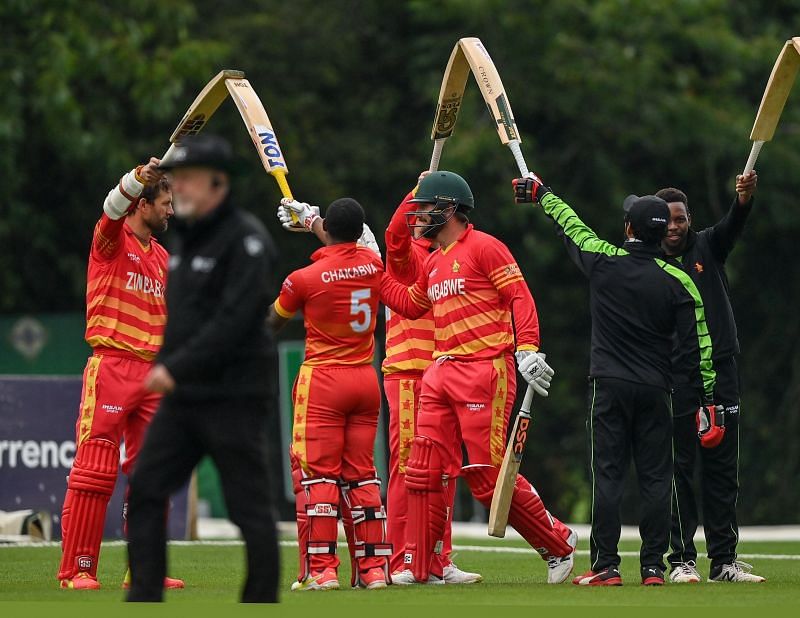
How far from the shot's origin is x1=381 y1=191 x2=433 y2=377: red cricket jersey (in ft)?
33.8

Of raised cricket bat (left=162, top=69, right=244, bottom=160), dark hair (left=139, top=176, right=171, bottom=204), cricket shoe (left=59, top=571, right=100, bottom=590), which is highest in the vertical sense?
raised cricket bat (left=162, top=69, right=244, bottom=160)

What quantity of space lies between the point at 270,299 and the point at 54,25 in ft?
42.8

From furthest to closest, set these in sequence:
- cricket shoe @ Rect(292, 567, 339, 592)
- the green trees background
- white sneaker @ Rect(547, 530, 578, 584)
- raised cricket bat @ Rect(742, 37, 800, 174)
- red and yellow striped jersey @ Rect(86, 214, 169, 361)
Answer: the green trees background → raised cricket bat @ Rect(742, 37, 800, 174) → white sneaker @ Rect(547, 530, 578, 584) → red and yellow striped jersey @ Rect(86, 214, 169, 361) → cricket shoe @ Rect(292, 567, 339, 592)

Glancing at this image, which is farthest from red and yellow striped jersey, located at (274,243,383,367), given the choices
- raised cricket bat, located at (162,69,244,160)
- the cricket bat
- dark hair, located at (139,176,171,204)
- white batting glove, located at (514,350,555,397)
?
the cricket bat

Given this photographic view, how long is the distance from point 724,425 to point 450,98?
304 cm

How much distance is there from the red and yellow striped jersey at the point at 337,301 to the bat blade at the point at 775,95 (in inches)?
111

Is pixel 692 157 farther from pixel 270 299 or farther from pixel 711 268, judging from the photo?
pixel 270 299

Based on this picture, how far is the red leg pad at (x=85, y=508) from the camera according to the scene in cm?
951

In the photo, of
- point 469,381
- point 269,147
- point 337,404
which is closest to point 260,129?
point 269,147

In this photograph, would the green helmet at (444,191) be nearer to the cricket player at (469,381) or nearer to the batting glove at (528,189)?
the cricket player at (469,381)

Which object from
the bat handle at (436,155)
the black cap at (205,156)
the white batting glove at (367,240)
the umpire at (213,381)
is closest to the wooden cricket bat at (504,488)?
the white batting glove at (367,240)

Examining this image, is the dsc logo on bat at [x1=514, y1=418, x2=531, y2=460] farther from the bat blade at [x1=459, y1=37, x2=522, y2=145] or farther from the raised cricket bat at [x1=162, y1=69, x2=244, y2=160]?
the raised cricket bat at [x1=162, y1=69, x2=244, y2=160]

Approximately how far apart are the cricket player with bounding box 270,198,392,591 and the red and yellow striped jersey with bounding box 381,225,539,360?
471mm

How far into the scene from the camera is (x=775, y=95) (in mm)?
10695
